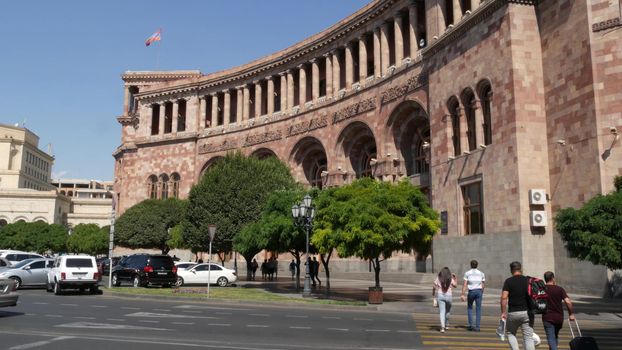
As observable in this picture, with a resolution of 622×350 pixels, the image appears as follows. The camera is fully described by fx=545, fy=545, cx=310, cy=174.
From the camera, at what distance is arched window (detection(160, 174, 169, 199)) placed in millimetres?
54156

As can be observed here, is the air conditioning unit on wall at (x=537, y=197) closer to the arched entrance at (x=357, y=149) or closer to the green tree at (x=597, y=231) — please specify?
the green tree at (x=597, y=231)

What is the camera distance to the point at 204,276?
101 feet

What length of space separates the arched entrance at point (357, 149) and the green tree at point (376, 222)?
57.7 ft

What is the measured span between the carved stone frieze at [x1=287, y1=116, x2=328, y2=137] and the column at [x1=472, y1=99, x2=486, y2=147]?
1634 centimetres

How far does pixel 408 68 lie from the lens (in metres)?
34.5

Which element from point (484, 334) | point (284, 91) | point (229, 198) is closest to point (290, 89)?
point (284, 91)

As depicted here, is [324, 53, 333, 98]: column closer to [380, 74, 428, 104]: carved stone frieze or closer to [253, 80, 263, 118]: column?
[380, 74, 428, 104]: carved stone frieze

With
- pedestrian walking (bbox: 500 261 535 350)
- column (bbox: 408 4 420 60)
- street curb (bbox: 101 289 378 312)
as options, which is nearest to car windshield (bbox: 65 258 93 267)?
street curb (bbox: 101 289 378 312)

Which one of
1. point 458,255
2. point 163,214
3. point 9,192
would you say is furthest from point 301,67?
point 9,192

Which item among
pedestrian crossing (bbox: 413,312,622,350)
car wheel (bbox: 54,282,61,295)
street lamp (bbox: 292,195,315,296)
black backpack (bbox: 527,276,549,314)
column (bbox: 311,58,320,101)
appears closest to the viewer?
black backpack (bbox: 527,276,549,314)

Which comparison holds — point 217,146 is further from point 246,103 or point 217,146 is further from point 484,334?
point 484,334

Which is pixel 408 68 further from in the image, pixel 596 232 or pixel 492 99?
pixel 596 232

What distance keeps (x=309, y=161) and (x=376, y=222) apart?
25812 mm

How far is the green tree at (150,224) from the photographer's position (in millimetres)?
47062
